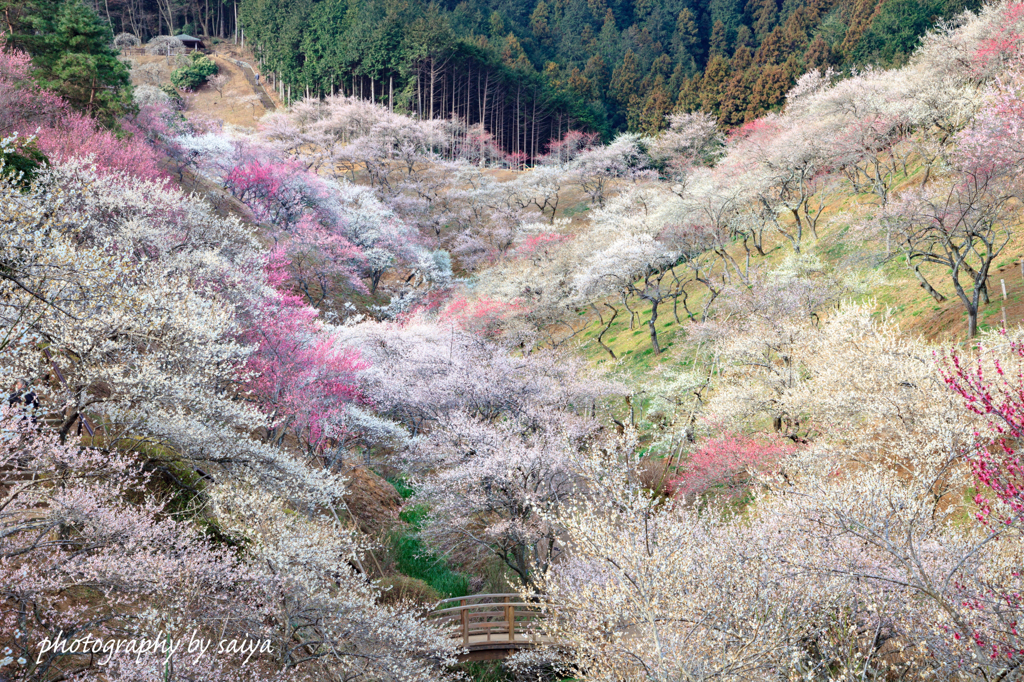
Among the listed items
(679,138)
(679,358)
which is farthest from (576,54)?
(679,358)

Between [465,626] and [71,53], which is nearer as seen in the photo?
[465,626]

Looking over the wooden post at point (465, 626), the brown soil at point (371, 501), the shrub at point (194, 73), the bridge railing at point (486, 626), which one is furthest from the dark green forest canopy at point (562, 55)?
the wooden post at point (465, 626)

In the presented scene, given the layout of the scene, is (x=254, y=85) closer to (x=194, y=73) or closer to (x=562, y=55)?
(x=194, y=73)

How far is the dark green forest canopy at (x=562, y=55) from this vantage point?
187ft

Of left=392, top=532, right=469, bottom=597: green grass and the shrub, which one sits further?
the shrub

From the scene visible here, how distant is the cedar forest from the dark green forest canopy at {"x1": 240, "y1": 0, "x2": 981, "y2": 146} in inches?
52.7

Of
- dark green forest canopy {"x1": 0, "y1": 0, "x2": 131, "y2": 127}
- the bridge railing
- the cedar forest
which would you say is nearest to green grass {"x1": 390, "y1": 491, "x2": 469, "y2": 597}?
the cedar forest

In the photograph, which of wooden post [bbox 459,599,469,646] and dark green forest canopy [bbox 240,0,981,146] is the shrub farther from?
wooden post [bbox 459,599,469,646]

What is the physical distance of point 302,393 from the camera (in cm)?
1989

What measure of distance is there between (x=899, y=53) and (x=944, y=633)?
5248 centimetres

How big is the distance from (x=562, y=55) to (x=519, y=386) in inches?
2938

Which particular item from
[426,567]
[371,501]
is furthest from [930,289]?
[371,501]

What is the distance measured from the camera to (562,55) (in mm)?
84562

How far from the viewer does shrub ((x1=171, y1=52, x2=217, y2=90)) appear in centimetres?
7456
